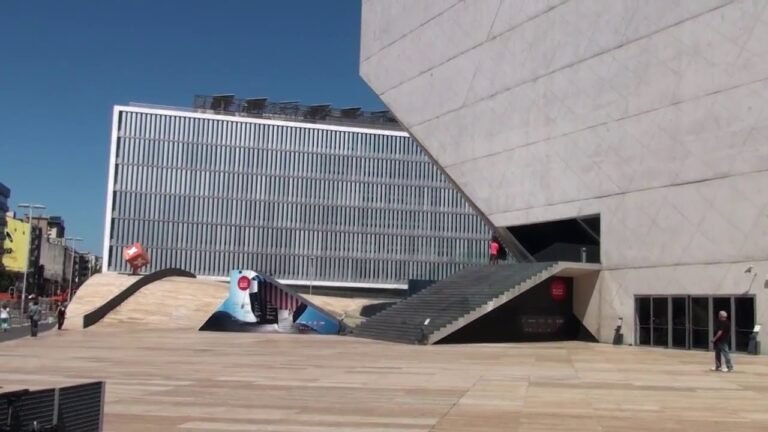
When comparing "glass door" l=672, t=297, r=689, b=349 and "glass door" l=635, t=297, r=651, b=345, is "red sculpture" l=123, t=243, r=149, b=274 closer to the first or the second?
"glass door" l=635, t=297, r=651, b=345

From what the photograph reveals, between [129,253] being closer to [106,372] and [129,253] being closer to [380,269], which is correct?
[380,269]

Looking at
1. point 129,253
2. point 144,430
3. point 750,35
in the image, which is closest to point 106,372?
point 144,430

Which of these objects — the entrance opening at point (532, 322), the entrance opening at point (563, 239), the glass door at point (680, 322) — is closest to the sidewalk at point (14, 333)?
the entrance opening at point (532, 322)

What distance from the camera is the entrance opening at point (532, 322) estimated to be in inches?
1283

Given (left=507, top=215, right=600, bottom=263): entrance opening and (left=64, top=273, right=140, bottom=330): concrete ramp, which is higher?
(left=507, top=215, right=600, bottom=263): entrance opening

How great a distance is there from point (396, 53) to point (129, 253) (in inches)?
1197

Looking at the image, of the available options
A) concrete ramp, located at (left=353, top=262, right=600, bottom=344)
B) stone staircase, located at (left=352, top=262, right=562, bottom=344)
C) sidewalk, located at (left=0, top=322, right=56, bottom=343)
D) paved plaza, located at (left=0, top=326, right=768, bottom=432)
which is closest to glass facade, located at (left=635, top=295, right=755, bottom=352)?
A: paved plaza, located at (left=0, top=326, right=768, bottom=432)

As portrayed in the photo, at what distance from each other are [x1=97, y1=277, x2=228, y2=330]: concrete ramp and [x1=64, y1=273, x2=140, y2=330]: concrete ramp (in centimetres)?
156

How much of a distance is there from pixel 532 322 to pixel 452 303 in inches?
145

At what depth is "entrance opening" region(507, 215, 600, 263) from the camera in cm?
3506

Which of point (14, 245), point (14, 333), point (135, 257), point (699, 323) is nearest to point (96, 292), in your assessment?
point (14, 333)

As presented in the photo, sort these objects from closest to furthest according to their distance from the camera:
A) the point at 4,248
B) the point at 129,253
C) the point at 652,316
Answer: the point at 652,316
the point at 129,253
the point at 4,248

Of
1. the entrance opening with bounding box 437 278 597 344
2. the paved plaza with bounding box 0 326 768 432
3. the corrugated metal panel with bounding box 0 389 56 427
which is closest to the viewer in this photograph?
the corrugated metal panel with bounding box 0 389 56 427

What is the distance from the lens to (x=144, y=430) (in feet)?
29.8
